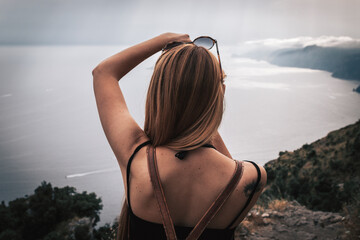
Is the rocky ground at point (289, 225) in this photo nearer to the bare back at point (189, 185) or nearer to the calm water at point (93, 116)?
the bare back at point (189, 185)

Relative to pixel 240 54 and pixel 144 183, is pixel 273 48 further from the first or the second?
pixel 144 183

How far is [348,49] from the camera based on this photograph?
3222 cm

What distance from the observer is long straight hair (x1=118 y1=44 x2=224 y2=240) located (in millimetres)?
659

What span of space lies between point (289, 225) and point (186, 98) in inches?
163

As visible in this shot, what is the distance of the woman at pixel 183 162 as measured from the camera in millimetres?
650

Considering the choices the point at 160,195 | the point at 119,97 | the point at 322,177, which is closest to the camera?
the point at 160,195

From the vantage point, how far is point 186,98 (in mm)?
665

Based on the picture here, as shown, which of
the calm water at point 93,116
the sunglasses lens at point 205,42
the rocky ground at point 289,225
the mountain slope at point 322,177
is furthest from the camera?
the calm water at point 93,116

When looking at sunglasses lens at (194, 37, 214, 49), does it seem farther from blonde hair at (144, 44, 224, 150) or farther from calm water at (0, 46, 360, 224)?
calm water at (0, 46, 360, 224)

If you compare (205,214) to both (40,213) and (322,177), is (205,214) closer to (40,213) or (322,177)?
(322,177)

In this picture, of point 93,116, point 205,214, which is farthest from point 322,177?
point 93,116

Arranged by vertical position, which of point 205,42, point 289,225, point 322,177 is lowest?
point 322,177

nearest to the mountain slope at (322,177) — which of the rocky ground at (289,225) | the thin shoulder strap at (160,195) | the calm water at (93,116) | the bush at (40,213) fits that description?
the rocky ground at (289,225)

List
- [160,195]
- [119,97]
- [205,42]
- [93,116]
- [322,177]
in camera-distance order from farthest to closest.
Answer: [93,116] < [322,177] < [205,42] < [119,97] < [160,195]
